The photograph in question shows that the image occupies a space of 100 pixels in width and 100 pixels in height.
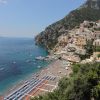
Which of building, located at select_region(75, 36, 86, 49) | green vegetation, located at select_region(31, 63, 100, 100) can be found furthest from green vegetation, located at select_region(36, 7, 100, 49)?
green vegetation, located at select_region(31, 63, 100, 100)

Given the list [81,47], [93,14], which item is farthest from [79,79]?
[93,14]

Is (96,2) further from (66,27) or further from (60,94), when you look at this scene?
(60,94)

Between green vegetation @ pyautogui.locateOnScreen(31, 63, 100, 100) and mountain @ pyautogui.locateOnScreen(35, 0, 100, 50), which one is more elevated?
mountain @ pyautogui.locateOnScreen(35, 0, 100, 50)

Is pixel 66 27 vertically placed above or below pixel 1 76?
above

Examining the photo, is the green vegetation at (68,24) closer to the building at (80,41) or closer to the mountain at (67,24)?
the mountain at (67,24)

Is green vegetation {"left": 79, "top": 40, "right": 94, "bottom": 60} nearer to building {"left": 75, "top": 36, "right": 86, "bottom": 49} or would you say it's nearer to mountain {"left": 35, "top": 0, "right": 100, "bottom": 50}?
building {"left": 75, "top": 36, "right": 86, "bottom": 49}

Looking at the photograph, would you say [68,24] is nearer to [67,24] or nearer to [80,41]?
[67,24]

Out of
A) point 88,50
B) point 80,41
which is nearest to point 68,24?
→ point 80,41

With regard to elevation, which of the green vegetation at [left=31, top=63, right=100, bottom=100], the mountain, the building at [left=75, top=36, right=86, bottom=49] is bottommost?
the green vegetation at [left=31, top=63, right=100, bottom=100]
